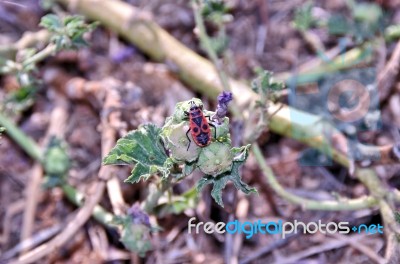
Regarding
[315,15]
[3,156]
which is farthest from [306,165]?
[3,156]

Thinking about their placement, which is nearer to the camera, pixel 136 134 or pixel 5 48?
pixel 136 134

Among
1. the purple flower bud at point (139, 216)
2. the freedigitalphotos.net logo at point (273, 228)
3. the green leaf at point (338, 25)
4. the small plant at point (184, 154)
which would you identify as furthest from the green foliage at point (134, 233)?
the green leaf at point (338, 25)

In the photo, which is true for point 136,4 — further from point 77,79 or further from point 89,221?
point 89,221

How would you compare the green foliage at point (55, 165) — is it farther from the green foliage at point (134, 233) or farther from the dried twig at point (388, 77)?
the dried twig at point (388, 77)

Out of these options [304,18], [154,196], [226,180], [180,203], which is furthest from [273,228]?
[304,18]

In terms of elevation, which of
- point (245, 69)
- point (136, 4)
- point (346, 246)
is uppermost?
point (136, 4)

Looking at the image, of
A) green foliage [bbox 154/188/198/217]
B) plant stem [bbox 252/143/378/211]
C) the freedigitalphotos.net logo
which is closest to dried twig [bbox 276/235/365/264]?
the freedigitalphotos.net logo

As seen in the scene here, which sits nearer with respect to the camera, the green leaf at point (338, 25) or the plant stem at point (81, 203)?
the plant stem at point (81, 203)
